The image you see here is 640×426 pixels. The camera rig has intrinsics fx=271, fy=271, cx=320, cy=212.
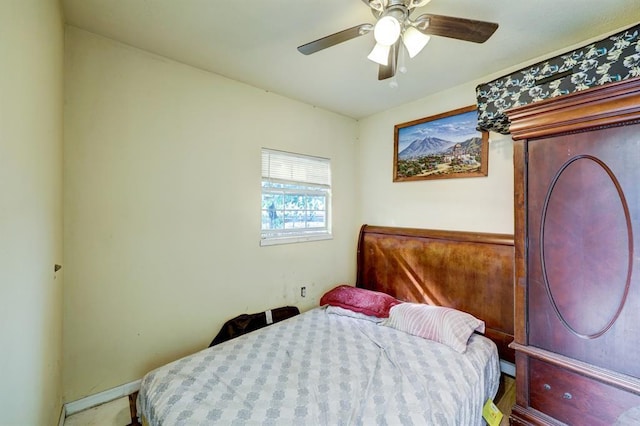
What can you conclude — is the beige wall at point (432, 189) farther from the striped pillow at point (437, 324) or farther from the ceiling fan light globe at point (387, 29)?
the ceiling fan light globe at point (387, 29)

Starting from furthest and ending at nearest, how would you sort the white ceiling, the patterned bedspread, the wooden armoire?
the white ceiling < the patterned bedspread < the wooden armoire

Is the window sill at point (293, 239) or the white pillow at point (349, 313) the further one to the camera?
the window sill at point (293, 239)

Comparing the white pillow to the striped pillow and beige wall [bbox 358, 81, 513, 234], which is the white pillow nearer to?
the striped pillow

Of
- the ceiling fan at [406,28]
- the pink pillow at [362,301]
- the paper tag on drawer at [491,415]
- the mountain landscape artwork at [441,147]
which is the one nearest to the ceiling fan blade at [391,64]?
the ceiling fan at [406,28]

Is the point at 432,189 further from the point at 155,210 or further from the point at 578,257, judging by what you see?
the point at 155,210

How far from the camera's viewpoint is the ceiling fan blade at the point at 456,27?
1.24 m

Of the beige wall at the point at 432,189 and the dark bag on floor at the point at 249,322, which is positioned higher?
the beige wall at the point at 432,189

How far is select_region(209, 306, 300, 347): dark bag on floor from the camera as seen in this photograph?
2.36 m

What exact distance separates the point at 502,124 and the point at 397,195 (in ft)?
4.02

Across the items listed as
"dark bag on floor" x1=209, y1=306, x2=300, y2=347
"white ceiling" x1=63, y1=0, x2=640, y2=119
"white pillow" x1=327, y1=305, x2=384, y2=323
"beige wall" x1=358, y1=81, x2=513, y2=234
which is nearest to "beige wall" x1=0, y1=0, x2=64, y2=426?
"white ceiling" x1=63, y1=0, x2=640, y2=119

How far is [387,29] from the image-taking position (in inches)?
48.8

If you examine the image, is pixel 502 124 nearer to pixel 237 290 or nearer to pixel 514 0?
pixel 514 0

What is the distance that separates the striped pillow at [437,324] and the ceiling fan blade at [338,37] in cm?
200

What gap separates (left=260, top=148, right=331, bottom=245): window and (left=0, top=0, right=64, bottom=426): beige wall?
5.02ft
